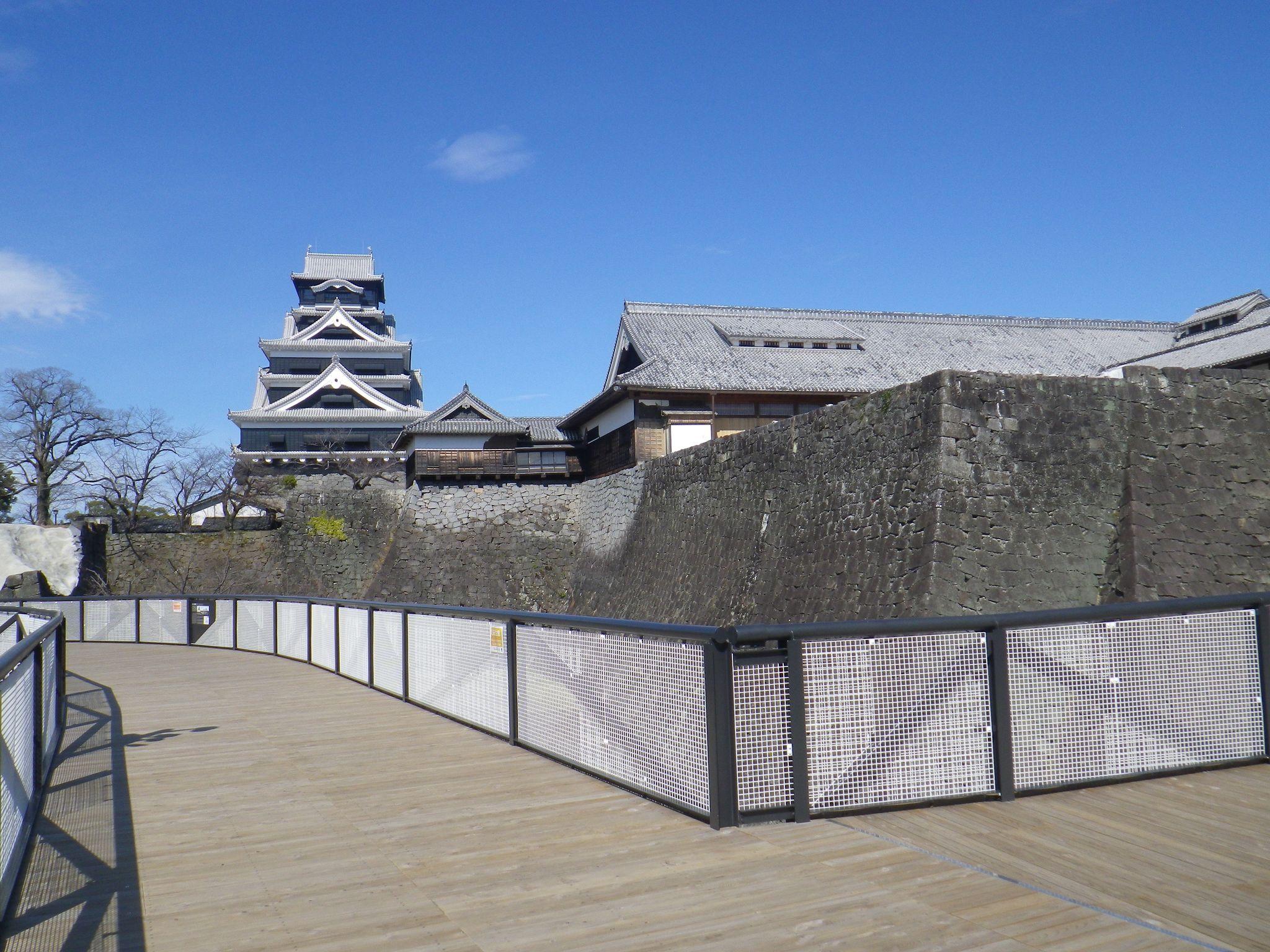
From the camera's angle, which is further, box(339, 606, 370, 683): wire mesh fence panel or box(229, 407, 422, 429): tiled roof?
box(229, 407, 422, 429): tiled roof

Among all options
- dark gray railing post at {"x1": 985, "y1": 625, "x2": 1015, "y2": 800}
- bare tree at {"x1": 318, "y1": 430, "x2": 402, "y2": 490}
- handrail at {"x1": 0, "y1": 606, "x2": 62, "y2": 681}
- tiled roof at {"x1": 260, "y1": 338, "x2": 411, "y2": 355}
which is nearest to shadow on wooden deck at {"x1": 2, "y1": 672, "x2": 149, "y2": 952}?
handrail at {"x1": 0, "y1": 606, "x2": 62, "y2": 681}

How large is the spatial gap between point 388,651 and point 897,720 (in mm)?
6255

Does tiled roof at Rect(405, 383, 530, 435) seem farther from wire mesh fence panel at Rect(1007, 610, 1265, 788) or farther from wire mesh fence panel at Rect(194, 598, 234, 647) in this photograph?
wire mesh fence panel at Rect(1007, 610, 1265, 788)

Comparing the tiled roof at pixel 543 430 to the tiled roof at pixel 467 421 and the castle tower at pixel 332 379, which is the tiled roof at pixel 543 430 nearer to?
the tiled roof at pixel 467 421

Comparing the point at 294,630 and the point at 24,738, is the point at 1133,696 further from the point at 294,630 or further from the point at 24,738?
the point at 294,630

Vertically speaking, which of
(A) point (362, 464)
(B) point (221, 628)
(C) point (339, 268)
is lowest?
(B) point (221, 628)

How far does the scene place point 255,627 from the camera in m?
15.2

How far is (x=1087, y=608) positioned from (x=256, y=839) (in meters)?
4.21

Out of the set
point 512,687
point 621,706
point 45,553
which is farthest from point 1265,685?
point 45,553

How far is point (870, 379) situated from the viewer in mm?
26234

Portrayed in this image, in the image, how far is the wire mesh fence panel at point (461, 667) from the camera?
675cm

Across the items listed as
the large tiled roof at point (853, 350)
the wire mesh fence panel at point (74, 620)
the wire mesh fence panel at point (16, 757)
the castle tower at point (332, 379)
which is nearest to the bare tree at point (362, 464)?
the castle tower at point (332, 379)

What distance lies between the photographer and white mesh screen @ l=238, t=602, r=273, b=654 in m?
14.6

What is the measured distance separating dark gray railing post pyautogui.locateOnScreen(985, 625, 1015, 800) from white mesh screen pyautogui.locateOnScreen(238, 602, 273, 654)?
1228 cm
